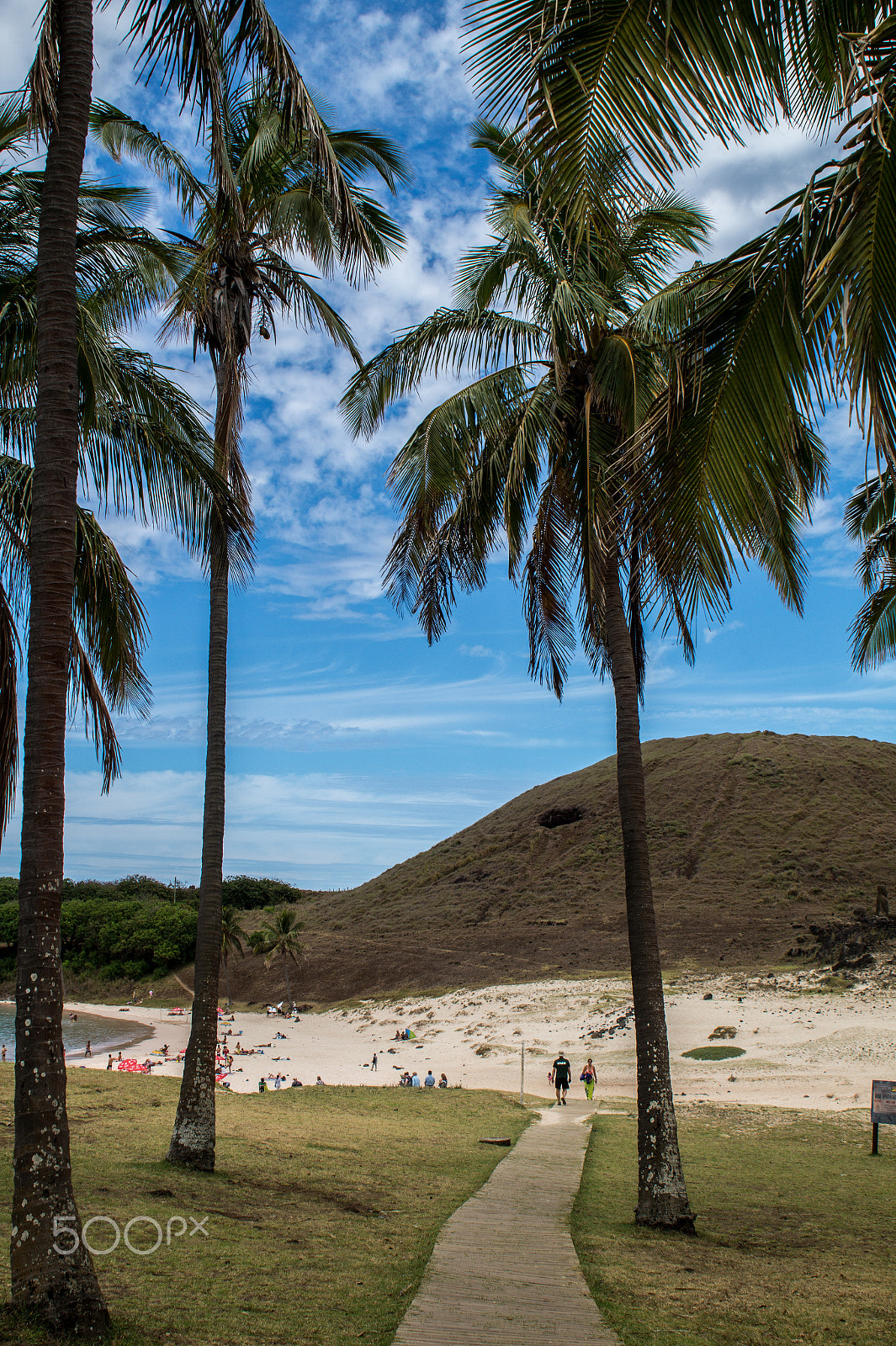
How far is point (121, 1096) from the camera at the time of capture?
1630cm

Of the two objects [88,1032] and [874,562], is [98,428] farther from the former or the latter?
[88,1032]

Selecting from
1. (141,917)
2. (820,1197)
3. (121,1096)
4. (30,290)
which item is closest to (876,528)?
(820,1197)

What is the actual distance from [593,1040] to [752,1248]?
25611 millimetres

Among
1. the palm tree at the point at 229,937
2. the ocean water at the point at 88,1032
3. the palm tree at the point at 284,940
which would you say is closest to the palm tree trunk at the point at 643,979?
the ocean water at the point at 88,1032

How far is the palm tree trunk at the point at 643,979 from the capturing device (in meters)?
8.80

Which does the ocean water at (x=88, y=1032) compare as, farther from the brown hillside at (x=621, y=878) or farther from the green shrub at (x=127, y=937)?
the brown hillside at (x=621, y=878)

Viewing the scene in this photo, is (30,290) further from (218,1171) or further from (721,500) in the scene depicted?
(218,1171)

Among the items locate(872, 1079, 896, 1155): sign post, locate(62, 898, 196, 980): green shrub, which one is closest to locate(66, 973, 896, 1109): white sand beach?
locate(872, 1079, 896, 1155): sign post

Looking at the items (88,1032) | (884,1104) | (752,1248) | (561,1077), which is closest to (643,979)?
(752,1248)

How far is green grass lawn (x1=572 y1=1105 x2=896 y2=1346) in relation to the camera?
5.79m

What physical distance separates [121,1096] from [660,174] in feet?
57.3

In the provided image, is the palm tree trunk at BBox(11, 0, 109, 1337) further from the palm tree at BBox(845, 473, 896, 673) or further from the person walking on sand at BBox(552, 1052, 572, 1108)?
the person walking on sand at BBox(552, 1052, 572, 1108)

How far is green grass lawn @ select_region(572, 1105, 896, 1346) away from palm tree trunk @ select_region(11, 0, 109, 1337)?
3434 mm

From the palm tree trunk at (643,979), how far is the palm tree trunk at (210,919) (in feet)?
16.3
